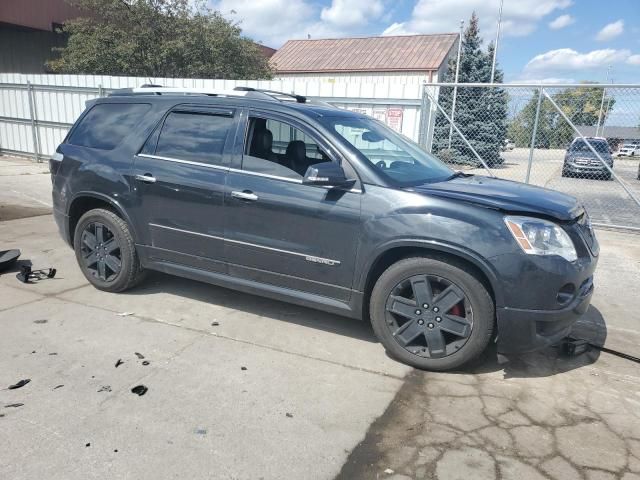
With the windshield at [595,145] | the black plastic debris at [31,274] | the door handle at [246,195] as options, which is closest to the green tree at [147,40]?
the windshield at [595,145]

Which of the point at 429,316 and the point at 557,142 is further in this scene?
the point at 557,142

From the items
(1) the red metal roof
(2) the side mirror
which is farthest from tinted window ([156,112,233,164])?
(1) the red metal roof

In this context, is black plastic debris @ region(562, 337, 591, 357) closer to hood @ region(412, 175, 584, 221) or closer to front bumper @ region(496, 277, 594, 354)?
front bumper @ region(496, 277, 594, 354)

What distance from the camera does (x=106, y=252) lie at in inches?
185

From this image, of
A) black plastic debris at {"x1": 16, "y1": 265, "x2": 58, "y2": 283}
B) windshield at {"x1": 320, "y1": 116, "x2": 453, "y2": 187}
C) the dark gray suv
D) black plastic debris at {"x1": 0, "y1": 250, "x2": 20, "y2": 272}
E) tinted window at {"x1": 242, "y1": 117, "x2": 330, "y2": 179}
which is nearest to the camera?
the dark gray suv

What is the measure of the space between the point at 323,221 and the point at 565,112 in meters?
8.23

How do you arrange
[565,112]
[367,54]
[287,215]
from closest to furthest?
1. [287,215]
2. [565,112]
3. [367,54]

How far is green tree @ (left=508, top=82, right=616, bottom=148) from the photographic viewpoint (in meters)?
9.27

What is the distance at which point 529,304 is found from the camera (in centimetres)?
312

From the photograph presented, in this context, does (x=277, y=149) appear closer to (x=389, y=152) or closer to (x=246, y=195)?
(x=246, y=195)

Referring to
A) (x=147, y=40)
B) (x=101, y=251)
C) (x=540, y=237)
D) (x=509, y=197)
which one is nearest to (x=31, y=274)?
(x=101, y=251)

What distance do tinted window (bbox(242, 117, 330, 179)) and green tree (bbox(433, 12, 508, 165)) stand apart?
677cm

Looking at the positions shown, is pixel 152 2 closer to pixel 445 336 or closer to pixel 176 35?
pixel 176 35

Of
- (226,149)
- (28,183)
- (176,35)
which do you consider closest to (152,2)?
(176,35)
